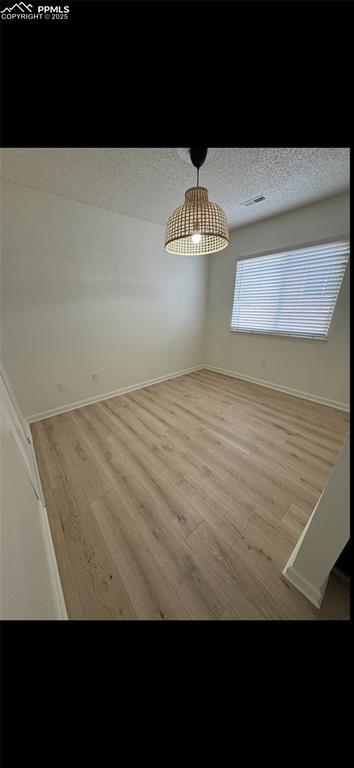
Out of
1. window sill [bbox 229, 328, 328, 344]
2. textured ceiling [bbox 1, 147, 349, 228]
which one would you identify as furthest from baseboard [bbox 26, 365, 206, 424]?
textured ceiling [bbox 1, 147, 349, 228]

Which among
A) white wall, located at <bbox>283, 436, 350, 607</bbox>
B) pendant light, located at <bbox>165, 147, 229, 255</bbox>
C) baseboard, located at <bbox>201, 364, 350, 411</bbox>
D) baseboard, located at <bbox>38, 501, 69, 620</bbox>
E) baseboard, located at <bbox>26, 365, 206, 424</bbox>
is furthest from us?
baseboard, located at <bbox>201, 364, 350, 411</bbox>

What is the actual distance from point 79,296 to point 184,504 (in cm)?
217

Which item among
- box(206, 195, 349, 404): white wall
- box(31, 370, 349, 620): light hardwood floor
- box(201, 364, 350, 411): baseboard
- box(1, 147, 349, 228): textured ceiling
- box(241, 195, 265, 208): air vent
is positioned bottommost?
box(31, 370, 349, 620): light hardwood floor

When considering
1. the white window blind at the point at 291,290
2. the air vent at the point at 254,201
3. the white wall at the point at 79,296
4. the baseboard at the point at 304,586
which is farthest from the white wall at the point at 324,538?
the air vent at the point at 254,201

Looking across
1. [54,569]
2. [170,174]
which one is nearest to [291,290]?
[170,174]

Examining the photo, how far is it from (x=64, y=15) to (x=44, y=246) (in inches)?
62.8

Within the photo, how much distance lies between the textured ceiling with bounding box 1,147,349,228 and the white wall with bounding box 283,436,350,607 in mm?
1967

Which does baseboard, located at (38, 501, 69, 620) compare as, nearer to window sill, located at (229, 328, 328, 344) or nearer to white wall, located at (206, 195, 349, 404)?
white wall, located at (206, 195, 349, 404)

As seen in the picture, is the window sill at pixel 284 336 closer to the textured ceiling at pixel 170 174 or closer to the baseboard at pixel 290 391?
the baseboard at pixel 290 391

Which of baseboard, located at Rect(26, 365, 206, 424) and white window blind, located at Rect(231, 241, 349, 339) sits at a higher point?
white window blind, located at Rect(231, 241, 349, 339)

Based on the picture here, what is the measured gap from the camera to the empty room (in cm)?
81

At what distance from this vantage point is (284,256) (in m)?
2.40
